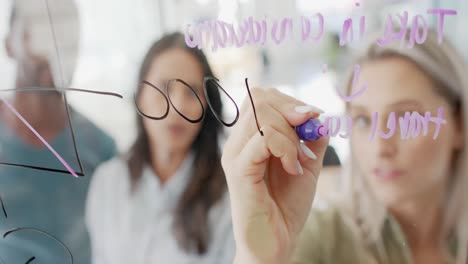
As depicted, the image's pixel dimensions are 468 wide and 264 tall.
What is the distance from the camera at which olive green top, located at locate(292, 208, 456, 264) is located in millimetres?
516

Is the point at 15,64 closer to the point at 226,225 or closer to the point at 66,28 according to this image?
the point at 66,28

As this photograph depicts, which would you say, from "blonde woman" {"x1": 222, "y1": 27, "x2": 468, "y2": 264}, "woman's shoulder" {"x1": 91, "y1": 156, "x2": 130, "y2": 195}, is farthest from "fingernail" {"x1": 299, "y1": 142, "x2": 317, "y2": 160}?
"woman's shoulder" {"x1": 91, "y1": 156, "x2": 130, "y2": 195}

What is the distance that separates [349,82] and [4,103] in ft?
1.48

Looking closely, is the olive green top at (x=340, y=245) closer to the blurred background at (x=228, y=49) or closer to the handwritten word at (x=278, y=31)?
the blurred background at (x=228, y=49)

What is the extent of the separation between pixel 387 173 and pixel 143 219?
1.03ft

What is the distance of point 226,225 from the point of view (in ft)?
1.74

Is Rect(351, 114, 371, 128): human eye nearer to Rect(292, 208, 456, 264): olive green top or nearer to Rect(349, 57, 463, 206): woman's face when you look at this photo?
Rect(349, 57, 463, 206): woman's face

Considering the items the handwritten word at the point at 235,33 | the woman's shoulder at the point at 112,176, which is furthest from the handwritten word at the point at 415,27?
the woman's shoulder at the point at 112,176

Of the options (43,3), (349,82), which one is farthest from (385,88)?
(43,3)

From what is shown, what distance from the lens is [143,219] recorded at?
1.80 feet

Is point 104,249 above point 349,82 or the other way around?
the other way around

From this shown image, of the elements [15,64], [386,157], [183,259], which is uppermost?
[15,64]

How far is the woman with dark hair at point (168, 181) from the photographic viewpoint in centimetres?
51

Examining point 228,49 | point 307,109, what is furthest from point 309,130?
point 228,49
